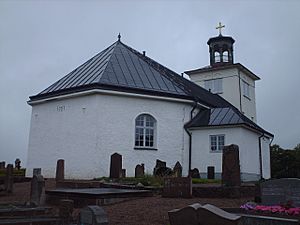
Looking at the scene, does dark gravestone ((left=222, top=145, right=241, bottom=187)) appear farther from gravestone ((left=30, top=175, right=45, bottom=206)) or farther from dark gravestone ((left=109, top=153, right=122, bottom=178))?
gravestone ((left=30, top=175, right=45, bottom=206))

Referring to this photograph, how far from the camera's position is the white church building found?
1792 centimetres

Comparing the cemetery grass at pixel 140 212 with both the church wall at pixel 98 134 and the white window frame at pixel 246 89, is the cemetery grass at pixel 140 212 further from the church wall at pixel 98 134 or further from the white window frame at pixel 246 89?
the white window frame at pixel 246 89

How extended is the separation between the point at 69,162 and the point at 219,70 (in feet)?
61.2

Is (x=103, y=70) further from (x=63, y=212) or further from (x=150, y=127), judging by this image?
(x=63, y=212)

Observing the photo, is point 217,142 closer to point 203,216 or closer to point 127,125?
point 127,125

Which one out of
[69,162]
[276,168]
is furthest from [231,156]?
[276,168]

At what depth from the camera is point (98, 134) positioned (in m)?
17.6

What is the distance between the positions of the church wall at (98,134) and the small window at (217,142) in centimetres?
151

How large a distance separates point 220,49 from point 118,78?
16.1 metres

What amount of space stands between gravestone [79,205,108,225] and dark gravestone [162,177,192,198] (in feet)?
19.1

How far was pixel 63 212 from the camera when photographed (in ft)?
23.6

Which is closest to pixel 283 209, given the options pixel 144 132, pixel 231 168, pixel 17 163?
pixel 231 168

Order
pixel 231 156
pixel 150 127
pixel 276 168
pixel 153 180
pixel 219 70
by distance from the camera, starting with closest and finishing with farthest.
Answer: pixel 231 156, pixel 153 180, pixel 150 127, pixel 219 70, pixel 276 168

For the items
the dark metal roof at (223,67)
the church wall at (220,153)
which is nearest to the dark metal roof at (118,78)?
the church wall at (220,153)
